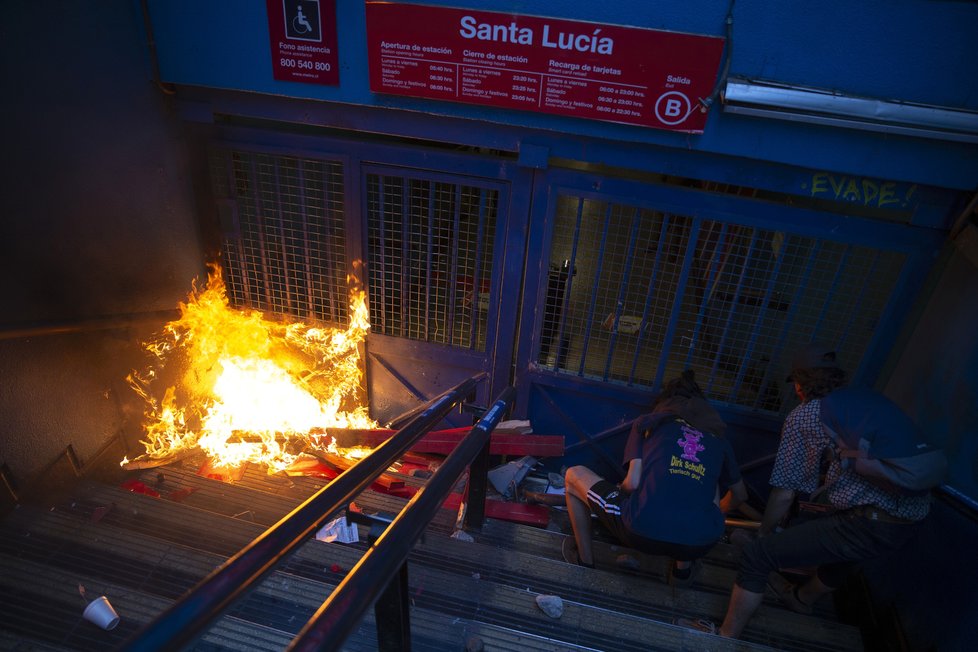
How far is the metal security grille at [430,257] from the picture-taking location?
5.70m

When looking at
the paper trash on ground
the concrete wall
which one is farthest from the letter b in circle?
the concrete wall

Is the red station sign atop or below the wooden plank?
atop

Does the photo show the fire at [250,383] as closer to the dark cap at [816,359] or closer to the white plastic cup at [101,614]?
the white plastic cup at [101,614]

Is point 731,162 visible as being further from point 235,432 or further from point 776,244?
point 235,432

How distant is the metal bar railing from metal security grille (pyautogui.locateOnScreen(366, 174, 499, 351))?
3.17 meters

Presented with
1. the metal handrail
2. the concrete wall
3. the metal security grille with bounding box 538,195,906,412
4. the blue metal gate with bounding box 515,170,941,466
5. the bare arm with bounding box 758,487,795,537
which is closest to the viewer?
the metal handrail

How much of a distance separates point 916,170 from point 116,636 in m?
6.70

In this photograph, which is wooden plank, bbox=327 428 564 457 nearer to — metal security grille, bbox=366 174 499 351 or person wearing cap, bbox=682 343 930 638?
metal security grille, bbox=366 174 499 351

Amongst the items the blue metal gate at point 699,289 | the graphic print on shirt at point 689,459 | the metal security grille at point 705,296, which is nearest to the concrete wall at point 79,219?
the blue metal gate at point 699,289

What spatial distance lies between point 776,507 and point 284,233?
556cm

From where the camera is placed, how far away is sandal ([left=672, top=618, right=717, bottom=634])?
397cm

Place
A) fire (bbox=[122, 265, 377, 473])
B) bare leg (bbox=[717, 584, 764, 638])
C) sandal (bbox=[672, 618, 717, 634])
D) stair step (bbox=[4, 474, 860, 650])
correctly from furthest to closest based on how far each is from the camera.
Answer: fire (bbox=[122, 265, 377, 473]) → sandal (bbox=[672, 618, 717, 634]) → bare leg (bbox=[717, 584, 764, 638]) → stair step (bbox=[4, 474, 860, 650])

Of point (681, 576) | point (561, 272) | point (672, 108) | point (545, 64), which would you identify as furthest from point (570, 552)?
point (545, 64)

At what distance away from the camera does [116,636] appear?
3.38 meters
